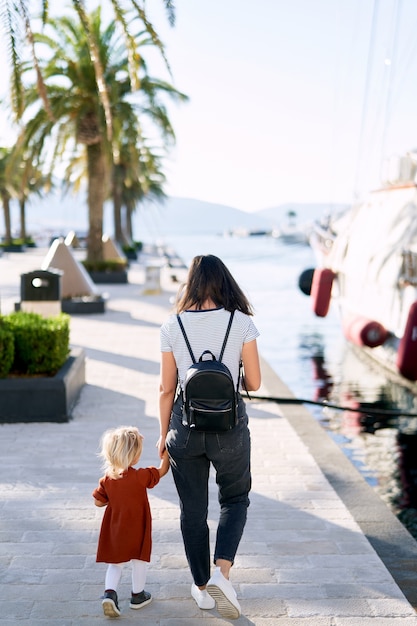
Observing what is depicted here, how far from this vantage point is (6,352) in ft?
26.6

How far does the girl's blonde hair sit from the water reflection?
12.1ft

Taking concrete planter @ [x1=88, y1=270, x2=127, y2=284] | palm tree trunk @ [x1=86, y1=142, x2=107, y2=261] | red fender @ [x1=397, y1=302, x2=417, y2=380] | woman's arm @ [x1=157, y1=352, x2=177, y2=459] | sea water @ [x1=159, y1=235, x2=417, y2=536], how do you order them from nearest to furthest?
woman's arm @ [x1=157, y1=352, x2=177, y2=459]
sea water @ [x1=159, y1=235, x2=417, y2=536]
red fender @ [x1=397, y1=302, x2=417, y2=380]
palm tree trunk @ [x1=86, y1=142, x2=107, y2=261]
concrete planter @ [x1=88, y1=270, x2=127, y2=284]

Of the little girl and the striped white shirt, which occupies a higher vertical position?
the striped white shirt

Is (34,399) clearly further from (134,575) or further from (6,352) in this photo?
(134,575)

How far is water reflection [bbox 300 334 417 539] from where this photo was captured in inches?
312

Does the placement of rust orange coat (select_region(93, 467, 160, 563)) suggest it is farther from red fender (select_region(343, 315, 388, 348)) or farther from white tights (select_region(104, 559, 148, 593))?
red fender (select_region(343, 315, 388, 348))

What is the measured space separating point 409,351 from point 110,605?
10210 mm

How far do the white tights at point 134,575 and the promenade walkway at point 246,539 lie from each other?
0.41 feet

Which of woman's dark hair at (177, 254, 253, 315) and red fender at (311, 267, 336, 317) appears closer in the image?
woman's dark hair at (177, 254, 253, 315)

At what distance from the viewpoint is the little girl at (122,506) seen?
3.79m

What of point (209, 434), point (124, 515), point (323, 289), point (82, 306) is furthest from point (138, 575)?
point (323, 289)

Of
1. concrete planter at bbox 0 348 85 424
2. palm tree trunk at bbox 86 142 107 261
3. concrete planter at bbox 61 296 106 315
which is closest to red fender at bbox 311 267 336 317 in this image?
concrete planter at bbox 61 296 106 315

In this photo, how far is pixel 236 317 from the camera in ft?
12.4

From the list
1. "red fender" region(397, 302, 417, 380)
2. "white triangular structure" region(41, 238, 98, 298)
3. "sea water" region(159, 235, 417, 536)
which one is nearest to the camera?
"sea water" region(159, 235, 417, 536)
